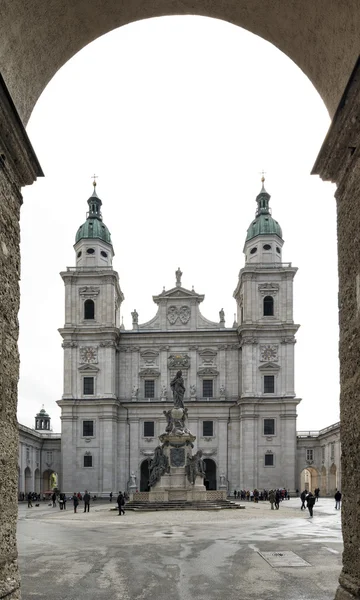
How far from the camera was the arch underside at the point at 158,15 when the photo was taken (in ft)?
31.8

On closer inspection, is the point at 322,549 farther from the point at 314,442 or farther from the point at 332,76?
the point at 314,442

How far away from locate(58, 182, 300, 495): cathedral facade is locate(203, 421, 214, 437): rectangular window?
100 millimetres

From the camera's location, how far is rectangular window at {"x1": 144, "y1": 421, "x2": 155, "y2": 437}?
2894 inches

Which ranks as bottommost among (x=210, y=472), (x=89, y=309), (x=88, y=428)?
(x=210, y=472)

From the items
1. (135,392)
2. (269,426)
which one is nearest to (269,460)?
(269,426)

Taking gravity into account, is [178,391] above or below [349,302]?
below

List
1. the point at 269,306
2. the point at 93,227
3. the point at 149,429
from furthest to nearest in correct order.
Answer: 1. the point at 93,227
2. the point at 269,306
3. the point at 149,429

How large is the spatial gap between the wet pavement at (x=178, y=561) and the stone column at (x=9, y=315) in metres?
3.64

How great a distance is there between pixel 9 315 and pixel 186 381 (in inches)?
2582

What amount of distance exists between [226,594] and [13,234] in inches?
289

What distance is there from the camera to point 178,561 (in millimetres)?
17734

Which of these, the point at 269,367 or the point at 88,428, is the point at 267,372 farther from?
the point at 88,428

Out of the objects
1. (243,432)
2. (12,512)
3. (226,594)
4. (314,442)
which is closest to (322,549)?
(226,594)

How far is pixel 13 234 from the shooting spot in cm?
1023
